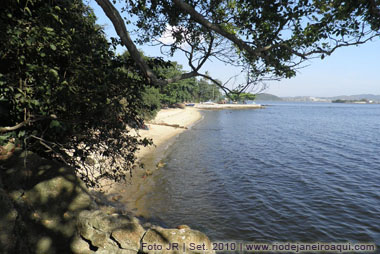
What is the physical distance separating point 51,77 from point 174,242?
4460mm

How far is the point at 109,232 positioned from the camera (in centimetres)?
558

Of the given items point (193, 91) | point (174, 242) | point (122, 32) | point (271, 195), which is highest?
point (193, 91)

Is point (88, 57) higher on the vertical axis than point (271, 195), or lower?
higher

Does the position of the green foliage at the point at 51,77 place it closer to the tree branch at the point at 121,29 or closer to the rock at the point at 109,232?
the tree branch at the point at 121,29

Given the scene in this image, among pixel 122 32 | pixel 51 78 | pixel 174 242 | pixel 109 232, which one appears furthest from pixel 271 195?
pixel 51 78

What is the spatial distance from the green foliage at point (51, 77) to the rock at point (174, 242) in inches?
113

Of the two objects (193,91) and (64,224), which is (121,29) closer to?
(64,224)

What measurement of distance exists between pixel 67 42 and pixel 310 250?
36.9 feet

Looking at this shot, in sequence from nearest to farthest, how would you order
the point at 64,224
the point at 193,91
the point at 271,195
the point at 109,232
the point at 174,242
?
the point at 174,242 → the point at 109,232 → the point at 64,224 → the point at 271,195 → the point at 193,91

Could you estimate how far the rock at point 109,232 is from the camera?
5492 mm

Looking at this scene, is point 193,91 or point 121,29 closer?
point 121,29

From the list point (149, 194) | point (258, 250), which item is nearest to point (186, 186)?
point (149, 194)

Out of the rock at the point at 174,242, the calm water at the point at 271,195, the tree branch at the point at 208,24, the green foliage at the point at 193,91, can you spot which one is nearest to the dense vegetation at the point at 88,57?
the tree branch at the point at 208,24

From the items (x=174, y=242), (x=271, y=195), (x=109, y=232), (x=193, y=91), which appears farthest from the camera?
(x=193, y=91)
